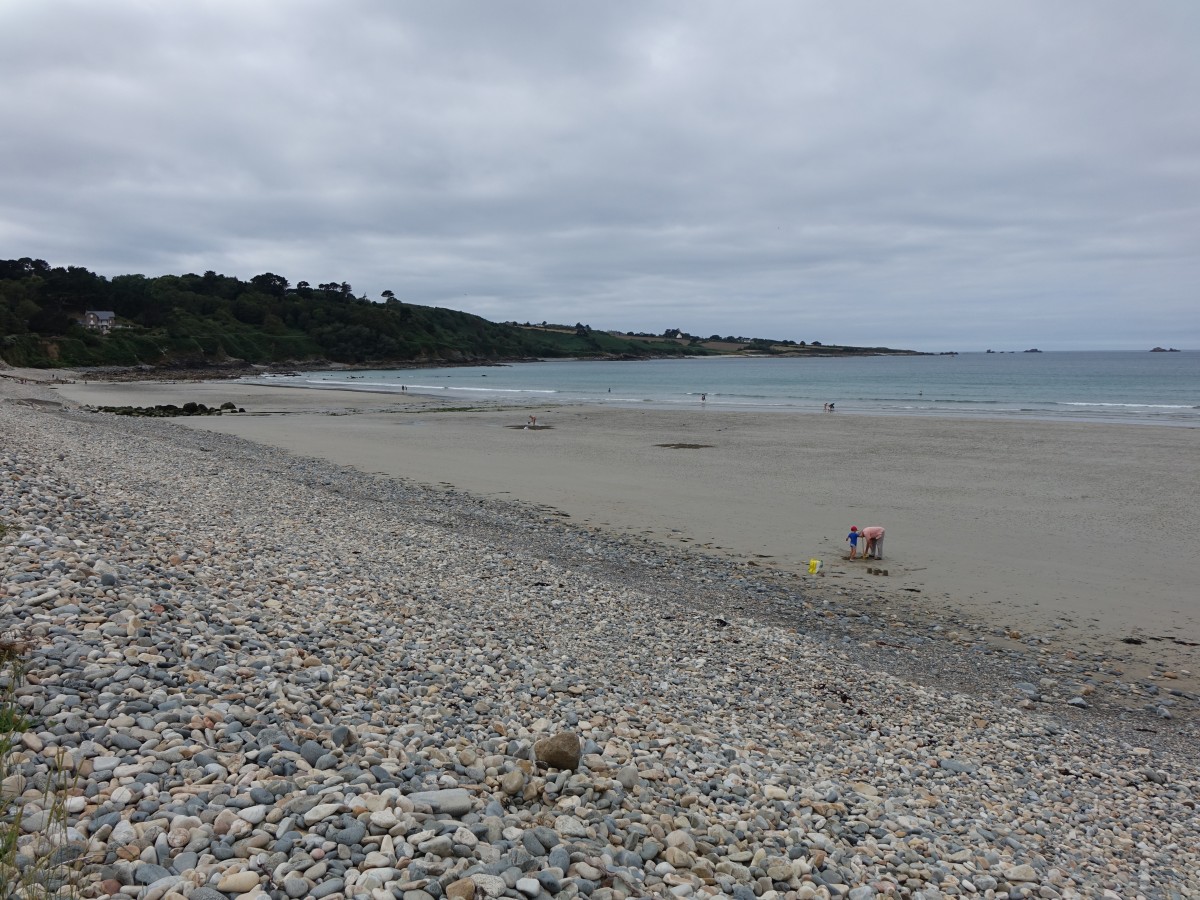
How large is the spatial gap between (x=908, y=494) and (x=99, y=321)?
412ft

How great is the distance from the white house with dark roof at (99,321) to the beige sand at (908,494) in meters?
89.3

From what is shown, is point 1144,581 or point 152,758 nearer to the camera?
point 152,758

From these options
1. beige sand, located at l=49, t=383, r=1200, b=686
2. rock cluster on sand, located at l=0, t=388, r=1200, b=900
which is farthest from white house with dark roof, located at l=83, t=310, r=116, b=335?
rock cluster on sand, located at l=0, t=388, r=1200, b=900

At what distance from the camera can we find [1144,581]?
442 inches

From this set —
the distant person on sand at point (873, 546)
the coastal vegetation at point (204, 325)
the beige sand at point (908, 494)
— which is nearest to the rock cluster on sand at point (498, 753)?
the beige sand at point (908, 494)

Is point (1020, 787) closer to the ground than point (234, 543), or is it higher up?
closer to the ground

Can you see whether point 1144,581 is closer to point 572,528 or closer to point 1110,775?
point 1110,775

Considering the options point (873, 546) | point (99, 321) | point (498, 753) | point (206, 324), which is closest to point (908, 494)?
point (873, 546)

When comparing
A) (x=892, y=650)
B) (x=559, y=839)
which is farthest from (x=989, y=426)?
(x=559, y=839)

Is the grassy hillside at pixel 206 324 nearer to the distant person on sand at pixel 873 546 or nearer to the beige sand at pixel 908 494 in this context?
the beige sand at pixel 908 494

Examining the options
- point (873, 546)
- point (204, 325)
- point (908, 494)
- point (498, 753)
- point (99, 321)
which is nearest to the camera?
point (498, 753)

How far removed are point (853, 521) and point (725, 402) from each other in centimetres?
4296

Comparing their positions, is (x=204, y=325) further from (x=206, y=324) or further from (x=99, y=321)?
(x=99, y=321)

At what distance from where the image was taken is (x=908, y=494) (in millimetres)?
18203
